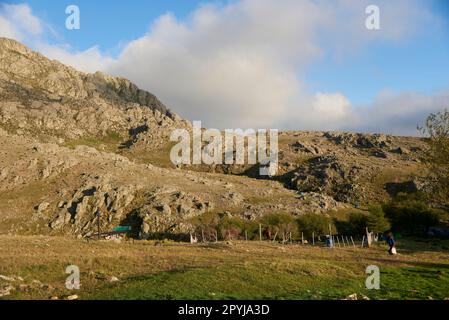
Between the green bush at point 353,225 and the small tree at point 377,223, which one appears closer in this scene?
the small tree at point 377,223

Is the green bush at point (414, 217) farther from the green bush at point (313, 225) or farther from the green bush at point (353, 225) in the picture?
the green bush at point (313, 225)

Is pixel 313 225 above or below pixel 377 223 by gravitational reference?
below

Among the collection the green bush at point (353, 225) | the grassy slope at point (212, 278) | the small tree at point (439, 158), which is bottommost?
the green bush at point (353, 225)

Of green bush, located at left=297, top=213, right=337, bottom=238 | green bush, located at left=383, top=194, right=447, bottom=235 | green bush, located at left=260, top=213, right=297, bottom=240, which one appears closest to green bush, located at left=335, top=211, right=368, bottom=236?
green bush, located at left=297, top=213, right=337, bottom=238

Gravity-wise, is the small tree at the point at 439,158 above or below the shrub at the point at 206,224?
above

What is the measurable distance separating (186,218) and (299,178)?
8313 cm

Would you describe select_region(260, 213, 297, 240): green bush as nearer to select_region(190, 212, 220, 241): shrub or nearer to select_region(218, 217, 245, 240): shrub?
select_region(218, 217, 245, 240): shrub

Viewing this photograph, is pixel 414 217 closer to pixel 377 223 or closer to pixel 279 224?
pixel 377 223

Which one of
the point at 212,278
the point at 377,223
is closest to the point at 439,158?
the point at 212,278

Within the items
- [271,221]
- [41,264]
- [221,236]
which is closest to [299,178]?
[271,221]

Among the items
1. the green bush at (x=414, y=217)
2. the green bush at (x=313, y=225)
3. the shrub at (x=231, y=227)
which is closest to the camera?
the shrub at (x=231, y=227)

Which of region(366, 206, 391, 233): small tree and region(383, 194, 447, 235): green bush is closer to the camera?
region(366, 206, 391, 233): small tree

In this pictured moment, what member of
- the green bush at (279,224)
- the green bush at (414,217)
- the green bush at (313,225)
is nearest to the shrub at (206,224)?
the green bush at (279,224)
